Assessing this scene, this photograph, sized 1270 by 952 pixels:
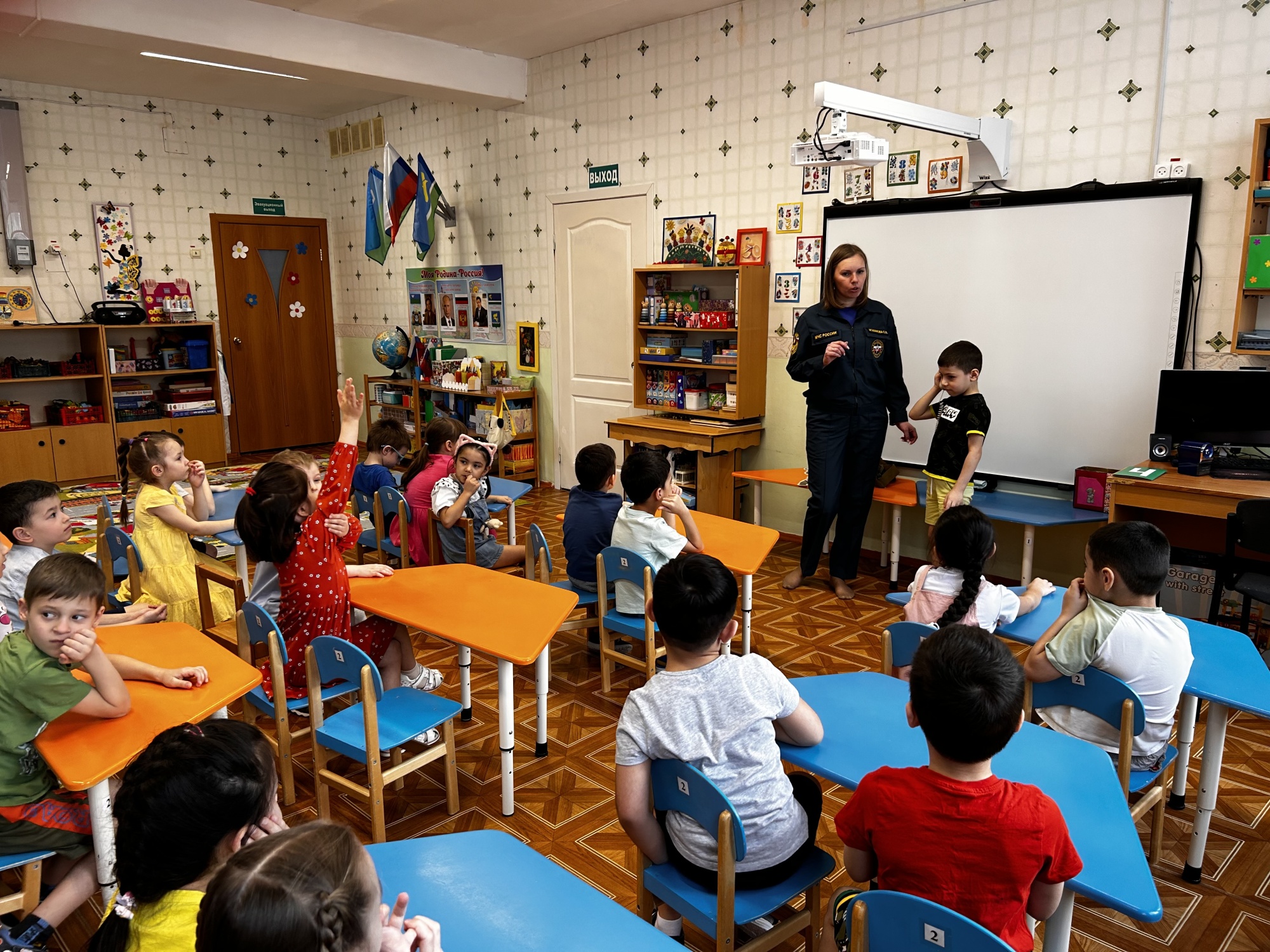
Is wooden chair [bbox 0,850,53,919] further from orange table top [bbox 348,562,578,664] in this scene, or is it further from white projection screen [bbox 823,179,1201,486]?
white projection screen [bbox 823,179,1201,486]

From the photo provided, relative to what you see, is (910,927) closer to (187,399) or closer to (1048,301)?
(1048,301)

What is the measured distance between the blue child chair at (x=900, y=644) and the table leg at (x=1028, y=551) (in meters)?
2.28

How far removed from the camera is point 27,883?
2033mm

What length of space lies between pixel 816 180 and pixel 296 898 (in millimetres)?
5211

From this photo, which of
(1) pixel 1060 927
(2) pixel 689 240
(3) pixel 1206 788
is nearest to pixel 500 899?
(1) pixel 1060 927

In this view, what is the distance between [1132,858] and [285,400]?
941 centimetres

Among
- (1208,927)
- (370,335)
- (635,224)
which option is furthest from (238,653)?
(370,335)

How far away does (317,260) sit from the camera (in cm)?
971

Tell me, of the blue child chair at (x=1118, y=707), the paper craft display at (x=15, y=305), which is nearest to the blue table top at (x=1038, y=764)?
the blue child chair at (x=1118, y=707)

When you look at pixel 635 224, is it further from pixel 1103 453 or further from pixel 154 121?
pixel 154 121

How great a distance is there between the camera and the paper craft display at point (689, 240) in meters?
5.99

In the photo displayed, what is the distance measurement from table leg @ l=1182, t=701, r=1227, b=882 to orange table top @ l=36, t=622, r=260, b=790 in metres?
2.54

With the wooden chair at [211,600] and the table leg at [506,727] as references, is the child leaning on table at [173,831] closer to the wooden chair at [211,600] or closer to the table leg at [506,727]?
the table leg at [506,727]

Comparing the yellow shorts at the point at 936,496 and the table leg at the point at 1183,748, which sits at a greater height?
the yellow shorts at the point at 936,496
